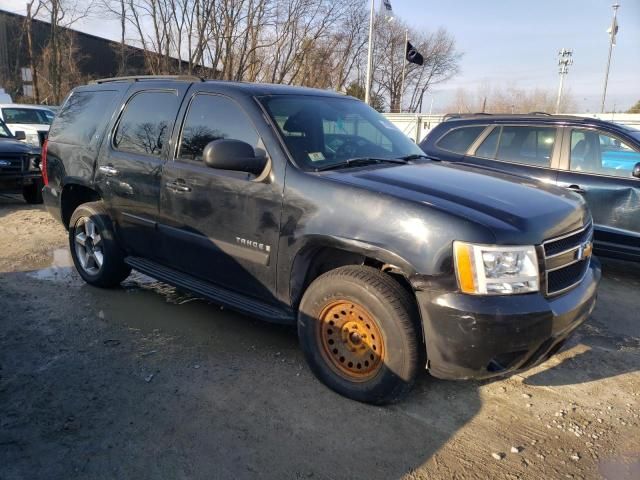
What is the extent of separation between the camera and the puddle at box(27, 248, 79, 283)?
204 inches

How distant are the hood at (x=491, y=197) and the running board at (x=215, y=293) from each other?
1.00 meters

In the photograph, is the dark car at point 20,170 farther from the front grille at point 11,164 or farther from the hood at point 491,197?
the hood at point 491,197

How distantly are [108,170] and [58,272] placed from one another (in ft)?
5.25

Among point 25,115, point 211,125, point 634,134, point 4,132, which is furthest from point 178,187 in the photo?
point 25,115

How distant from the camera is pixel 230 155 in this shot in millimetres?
3162

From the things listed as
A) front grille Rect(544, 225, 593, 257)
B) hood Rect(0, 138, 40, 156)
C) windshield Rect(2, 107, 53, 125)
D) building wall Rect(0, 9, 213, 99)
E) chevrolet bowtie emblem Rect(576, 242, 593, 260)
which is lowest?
chevrolet bowtie emblem Rect(576, 242, 593, 260)

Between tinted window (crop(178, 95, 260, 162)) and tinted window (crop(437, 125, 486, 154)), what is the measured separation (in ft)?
A: 12.2

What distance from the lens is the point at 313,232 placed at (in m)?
3.07

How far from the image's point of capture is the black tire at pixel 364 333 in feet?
9.32

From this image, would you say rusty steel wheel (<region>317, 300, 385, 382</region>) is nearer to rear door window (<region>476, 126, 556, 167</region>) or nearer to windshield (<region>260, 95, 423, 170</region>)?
windshield (<region>260, 95, 423, 170</region>)

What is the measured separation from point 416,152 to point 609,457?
8.09 ft

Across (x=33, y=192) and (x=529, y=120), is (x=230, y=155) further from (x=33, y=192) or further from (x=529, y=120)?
(x=33, y=192)

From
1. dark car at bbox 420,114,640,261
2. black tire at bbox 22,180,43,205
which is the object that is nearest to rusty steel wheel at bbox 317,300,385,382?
dark car at bbox 420,114,640,261

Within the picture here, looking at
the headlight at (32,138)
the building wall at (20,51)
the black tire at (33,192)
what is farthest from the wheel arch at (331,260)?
the building wall at (20,51)
